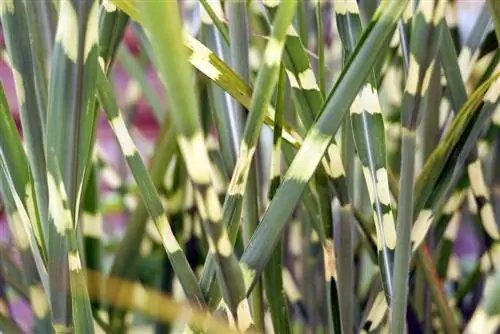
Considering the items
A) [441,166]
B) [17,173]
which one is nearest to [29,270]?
[17,173]

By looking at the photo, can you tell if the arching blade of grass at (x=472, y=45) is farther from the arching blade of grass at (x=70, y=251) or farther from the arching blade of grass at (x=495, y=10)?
the arching blade of grass at (x=70, y=251)

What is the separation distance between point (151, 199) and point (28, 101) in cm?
5

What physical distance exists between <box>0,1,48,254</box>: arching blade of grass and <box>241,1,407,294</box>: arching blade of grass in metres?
0.06

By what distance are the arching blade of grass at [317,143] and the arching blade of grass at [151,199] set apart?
2cm

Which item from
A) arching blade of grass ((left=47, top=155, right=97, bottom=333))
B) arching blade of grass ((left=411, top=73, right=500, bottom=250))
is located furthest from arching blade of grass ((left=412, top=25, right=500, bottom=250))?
arching blade of grass ((left=47, top=155, right=97, bottom=333))

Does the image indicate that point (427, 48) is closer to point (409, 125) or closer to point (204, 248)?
point (409, 125)

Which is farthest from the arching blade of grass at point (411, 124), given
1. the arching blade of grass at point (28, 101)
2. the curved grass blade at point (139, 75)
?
the curved grass blade at point (139, 75)

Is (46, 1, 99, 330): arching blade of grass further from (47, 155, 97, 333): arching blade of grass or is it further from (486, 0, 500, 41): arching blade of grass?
(486, 0, 500, 41): arching blade of grass

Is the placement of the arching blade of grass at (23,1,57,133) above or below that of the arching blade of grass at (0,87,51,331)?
above

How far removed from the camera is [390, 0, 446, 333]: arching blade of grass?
18 centimetres

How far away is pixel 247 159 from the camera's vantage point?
17cm

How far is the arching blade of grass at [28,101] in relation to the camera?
196 mm

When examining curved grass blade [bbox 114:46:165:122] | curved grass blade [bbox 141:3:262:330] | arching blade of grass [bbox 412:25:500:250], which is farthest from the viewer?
curved grass blade [bbox 114:46:165:122]

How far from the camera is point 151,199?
0.61 ft
